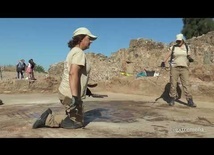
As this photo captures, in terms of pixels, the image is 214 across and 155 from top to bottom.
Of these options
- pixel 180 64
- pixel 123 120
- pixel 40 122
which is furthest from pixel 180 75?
pixel 40 122

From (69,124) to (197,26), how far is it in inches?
1302

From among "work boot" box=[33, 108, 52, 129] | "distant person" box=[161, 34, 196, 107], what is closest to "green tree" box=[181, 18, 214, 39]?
"distant person" box=[161, 34, 196, 107]

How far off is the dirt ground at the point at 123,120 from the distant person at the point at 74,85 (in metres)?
0.13

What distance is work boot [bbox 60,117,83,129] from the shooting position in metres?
4.42

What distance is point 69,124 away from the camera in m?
4.43

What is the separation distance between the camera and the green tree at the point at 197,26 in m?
34.8

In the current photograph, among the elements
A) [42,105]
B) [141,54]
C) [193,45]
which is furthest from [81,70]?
[141,54]

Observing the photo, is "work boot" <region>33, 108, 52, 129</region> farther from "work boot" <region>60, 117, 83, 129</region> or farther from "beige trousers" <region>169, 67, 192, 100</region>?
"beige trousers" <region>169, 67, 192, 100</region>

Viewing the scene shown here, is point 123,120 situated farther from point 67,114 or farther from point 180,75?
point 180,75

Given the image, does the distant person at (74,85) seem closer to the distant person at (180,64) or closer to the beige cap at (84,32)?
the beige cap at (84,32)

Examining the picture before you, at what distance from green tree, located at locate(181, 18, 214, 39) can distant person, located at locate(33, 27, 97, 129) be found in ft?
106

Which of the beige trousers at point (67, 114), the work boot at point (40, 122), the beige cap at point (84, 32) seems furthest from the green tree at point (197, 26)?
the work boot at point (40, 122)
